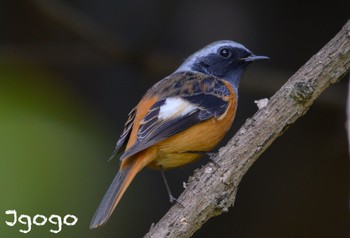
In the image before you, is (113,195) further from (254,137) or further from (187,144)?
(254,137)

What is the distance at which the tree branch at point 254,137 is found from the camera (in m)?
3.59

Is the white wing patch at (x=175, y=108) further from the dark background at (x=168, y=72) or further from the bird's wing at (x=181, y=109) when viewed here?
the dark background at (x=168, y=72)

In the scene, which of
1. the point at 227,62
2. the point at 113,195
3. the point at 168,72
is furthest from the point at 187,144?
the point at 168,72

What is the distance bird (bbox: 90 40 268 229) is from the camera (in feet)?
13.2

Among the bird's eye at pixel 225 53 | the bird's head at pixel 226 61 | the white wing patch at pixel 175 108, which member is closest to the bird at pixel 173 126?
the white wing patch at pixel 175 108

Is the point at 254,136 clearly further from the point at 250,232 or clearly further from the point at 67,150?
the point at 250,232

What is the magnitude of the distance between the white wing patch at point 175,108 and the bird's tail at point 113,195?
1.30 ft

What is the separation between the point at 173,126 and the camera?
13.8 feet

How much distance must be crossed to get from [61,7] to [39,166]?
251cm

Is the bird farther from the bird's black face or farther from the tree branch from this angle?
the tree branch

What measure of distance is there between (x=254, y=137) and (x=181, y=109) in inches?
31.6

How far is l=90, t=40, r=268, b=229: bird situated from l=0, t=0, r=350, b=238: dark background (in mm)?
A: 698

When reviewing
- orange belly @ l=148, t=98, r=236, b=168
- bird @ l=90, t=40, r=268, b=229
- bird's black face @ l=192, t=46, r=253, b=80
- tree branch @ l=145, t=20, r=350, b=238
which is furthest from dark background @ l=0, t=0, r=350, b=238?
tree branch @ l=145, t=20, r=350, b=238

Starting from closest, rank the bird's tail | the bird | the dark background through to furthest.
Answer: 1. the bird's tail
2. the bird
3. the dark background
